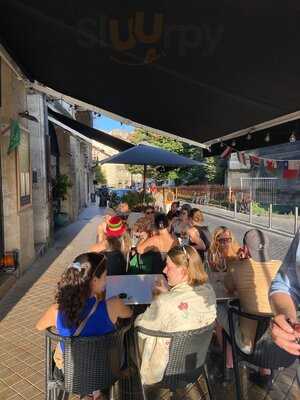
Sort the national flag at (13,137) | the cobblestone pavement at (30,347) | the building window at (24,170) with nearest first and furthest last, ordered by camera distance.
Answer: the cobblestone pavement at (30,347), the national flag at (13,137), the building window at (24,170)

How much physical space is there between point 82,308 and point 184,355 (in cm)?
74

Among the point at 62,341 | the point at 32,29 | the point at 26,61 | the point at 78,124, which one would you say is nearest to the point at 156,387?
the point at 62,341

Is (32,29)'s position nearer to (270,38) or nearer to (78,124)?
(270,38)

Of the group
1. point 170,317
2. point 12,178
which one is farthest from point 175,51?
point 12,178

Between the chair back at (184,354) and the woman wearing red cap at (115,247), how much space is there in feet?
6.56

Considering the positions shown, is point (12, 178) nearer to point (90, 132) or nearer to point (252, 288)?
point (90, 132)

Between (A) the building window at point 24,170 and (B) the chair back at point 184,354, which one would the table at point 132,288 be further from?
(A) the building window at point 24,170

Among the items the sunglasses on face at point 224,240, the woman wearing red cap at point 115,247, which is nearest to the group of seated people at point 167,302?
the sunglasses on face at point 224,240

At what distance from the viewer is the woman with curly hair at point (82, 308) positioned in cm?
239

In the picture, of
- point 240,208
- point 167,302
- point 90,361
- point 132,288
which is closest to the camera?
point 90,361

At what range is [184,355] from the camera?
2.43 meters

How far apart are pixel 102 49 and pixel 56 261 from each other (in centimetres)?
509

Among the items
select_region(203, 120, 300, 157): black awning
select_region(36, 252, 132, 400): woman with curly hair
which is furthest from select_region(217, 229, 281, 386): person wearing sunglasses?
select_region(203, 120, 300, 157): black awning

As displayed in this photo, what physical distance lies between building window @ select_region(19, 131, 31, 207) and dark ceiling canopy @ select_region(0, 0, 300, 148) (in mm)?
1639
